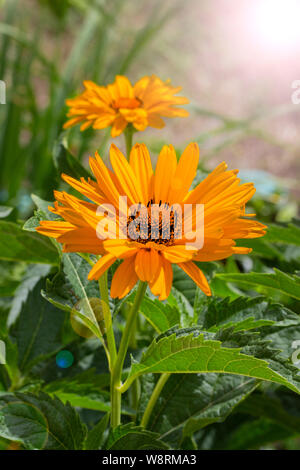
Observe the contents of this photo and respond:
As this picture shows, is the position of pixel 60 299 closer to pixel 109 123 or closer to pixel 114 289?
pixel 114 289

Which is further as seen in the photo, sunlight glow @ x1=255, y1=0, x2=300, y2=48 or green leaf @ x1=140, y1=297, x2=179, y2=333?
sunlight glow @ x1=255, y1=0, x2=300, y2=48

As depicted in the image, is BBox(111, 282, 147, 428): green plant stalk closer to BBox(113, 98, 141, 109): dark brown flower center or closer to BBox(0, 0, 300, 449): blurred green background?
BBox(113, 98, 141, 109): dark brown flower center

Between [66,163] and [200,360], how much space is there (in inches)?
9.2

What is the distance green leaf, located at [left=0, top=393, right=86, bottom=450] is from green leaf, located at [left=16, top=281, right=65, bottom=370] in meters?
0.08

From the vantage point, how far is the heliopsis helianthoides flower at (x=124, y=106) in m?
0.50

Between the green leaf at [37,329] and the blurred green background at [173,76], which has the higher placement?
the blurred green background at [173,76]

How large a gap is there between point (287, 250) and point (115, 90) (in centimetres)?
28

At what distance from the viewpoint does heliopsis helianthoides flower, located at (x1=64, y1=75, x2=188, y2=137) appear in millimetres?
500

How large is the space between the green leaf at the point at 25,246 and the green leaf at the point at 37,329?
0.03 meters

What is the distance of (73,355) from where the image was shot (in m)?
0.48

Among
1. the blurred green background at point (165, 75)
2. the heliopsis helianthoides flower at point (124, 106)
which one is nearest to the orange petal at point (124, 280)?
the heliopsis helianthoides flower at point (124, 106)

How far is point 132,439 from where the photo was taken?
1.16 feet

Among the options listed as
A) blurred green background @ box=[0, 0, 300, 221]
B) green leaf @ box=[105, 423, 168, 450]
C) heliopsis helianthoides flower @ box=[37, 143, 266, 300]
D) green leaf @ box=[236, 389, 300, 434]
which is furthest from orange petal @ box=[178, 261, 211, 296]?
blurred green background @ box=[0, 0, 300, 221]

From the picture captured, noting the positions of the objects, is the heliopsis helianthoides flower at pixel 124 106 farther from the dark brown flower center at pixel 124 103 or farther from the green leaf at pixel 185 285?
the green leaf at pixel 185 285
